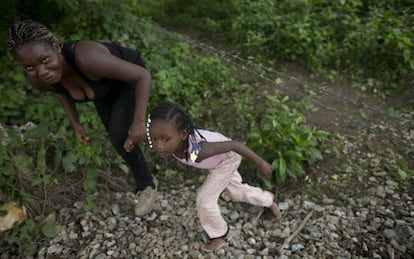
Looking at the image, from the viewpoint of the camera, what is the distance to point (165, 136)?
210cm

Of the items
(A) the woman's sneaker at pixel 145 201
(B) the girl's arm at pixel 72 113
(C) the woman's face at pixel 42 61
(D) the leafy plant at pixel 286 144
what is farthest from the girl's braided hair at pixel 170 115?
(D) the leafy plant at pixel 286 144

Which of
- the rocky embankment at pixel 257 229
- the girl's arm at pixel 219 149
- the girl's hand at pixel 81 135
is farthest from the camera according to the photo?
the girl's hand at pixel 81 135

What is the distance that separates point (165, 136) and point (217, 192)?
0.61 m

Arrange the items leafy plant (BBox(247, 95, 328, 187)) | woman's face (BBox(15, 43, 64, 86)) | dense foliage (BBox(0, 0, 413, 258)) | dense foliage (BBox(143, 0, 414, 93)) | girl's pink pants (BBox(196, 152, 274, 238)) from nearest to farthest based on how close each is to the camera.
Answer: woman's face (BBox(15, 43, 64, 86)), girl's pink pants (BBox(196, 152, 274, 238)), dense foliage (BBox(0, 0, 413, 258)), leafy plant (BBox(247, 95, 328, 187)), dense foliage (BBox(143, 0, 414, 93))

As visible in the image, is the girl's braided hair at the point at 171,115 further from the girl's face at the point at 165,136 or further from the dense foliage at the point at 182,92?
the dense foliage at the point at 182,92

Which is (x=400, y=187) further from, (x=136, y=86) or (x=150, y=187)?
(x=136, y=86)

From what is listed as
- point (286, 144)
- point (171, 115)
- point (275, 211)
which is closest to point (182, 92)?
point (286, 144)

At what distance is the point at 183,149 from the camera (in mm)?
2283

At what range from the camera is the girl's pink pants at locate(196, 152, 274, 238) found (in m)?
2.45

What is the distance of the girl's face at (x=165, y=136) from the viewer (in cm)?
208

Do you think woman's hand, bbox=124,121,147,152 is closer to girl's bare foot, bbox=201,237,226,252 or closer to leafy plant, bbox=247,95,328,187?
girl's bare foot, bbox=201,237,226,252

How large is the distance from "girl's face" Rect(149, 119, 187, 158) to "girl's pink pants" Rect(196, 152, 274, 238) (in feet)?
1.28

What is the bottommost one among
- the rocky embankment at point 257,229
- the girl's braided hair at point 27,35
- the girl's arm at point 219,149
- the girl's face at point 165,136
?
the rocky embankment at point 257,229

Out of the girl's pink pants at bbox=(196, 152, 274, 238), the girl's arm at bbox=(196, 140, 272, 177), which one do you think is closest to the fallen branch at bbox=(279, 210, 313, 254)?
the girl's pink pants at bbox=(196, 152, 274, 238)
